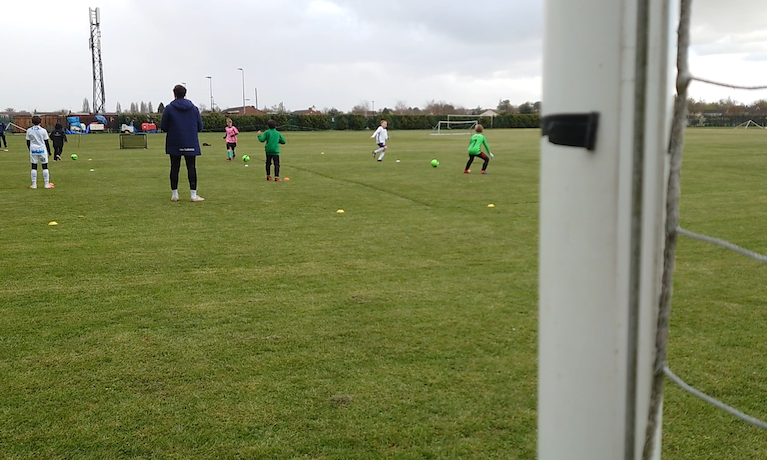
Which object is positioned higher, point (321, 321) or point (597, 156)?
point (597, 156)

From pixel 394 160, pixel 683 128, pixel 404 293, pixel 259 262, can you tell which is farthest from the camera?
pixel 394 160

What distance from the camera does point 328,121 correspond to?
68500mm

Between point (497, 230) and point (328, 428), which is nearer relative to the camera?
point (328, 428)

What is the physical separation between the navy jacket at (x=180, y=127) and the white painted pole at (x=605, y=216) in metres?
11.3

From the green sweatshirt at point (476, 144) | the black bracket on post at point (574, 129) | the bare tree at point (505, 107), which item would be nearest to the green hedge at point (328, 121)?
the bare tree at point (505, 107)

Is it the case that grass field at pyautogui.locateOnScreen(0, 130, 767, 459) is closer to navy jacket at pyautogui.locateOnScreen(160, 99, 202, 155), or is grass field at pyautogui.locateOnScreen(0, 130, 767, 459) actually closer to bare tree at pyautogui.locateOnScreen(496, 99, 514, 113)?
navy jacket at pyautogui.locateOnScreen(160, 99, 202, 155)

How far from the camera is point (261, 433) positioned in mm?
3305

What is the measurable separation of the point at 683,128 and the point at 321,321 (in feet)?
13.3

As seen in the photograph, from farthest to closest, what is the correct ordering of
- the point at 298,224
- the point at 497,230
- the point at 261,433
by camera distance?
the point at 298,224 < the point at 497,230 < the point at 261,433

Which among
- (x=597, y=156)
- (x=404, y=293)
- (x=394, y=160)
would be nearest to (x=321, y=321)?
(x=404, y=293)

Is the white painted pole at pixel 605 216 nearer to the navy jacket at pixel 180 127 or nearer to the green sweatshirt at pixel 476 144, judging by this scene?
the navy jacket at pixel 180 127

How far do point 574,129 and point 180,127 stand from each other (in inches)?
455

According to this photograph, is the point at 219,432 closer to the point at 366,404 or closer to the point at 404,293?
the point at 366,404

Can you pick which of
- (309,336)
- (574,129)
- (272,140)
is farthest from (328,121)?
(574,129)
